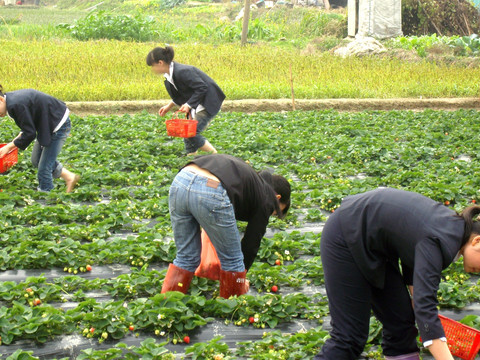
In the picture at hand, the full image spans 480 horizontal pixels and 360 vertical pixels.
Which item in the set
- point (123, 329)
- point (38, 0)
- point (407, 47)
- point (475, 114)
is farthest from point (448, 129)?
point (38, 0)

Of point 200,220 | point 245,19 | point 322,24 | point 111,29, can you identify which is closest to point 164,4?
point 322,24

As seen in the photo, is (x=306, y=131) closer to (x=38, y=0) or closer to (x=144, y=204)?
(x=144, y=204)

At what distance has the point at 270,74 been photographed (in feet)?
45.3

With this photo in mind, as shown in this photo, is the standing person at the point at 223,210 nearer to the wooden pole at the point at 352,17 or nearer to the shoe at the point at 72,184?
the shoe at the point at 72,184

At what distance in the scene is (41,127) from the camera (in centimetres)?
550

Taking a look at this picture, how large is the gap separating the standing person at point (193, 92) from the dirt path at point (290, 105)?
4375 millimetres

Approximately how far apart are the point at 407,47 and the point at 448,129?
31.1 ft

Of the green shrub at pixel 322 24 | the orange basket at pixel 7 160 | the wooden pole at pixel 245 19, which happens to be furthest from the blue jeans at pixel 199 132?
the green shrub at pixel 322 24

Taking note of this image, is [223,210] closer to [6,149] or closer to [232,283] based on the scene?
[232,283]

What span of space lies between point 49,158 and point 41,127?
330 mm

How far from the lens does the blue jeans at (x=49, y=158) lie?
18.6ft

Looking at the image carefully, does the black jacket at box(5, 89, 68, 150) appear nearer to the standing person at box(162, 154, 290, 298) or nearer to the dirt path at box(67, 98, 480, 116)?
the standing person at box(162, 154, 290, 298)

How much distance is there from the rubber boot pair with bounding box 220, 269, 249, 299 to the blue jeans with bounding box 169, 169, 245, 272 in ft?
0.11

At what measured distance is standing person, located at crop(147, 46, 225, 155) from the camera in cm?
641
